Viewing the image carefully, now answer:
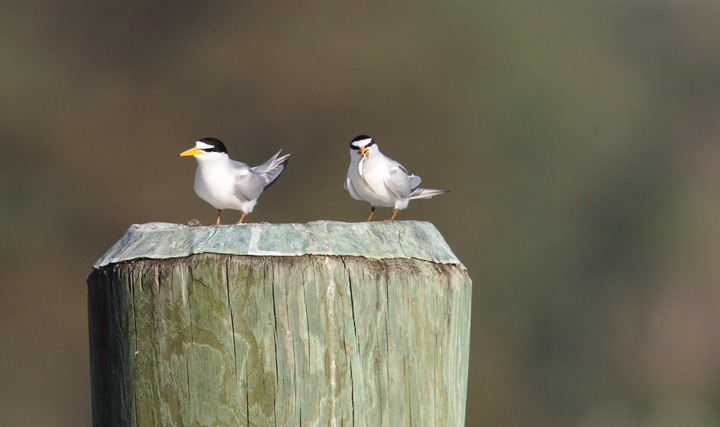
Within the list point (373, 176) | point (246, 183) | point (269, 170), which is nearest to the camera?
point (373, 176)

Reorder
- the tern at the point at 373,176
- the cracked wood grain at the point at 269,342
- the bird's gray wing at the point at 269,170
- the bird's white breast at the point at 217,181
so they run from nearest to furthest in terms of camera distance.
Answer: the cracked wood grain at the point at 269,342 < the tern at the point at 373,176 < the bird's white breast at the point at 217,181 < the bird's gray wing at the point at 269,170

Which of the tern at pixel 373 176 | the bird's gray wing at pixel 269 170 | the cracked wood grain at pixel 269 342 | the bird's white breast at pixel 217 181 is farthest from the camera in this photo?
the bird's gray wing at pixel 269 170

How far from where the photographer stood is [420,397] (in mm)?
1515

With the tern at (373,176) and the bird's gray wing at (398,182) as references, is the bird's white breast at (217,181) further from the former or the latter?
the bird's gray wing at (398,182)

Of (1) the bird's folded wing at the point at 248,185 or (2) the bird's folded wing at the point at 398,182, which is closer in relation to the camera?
(2) the bird's folded wing at the point at 398,182

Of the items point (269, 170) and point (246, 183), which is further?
point (269, 170)

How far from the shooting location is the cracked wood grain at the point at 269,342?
4.59 ft

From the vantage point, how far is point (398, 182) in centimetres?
324

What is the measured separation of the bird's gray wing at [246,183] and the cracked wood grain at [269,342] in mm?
1828

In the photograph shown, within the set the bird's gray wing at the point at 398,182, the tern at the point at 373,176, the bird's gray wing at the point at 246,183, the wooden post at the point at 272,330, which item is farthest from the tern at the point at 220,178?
the wooden post at the point at 272,330

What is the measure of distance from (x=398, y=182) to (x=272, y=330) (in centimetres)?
192

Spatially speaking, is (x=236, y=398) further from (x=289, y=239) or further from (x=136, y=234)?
(x=136, y=234)

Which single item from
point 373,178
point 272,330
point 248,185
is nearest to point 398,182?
point 373,178

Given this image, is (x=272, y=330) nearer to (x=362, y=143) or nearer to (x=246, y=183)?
(x=362, y=143)
